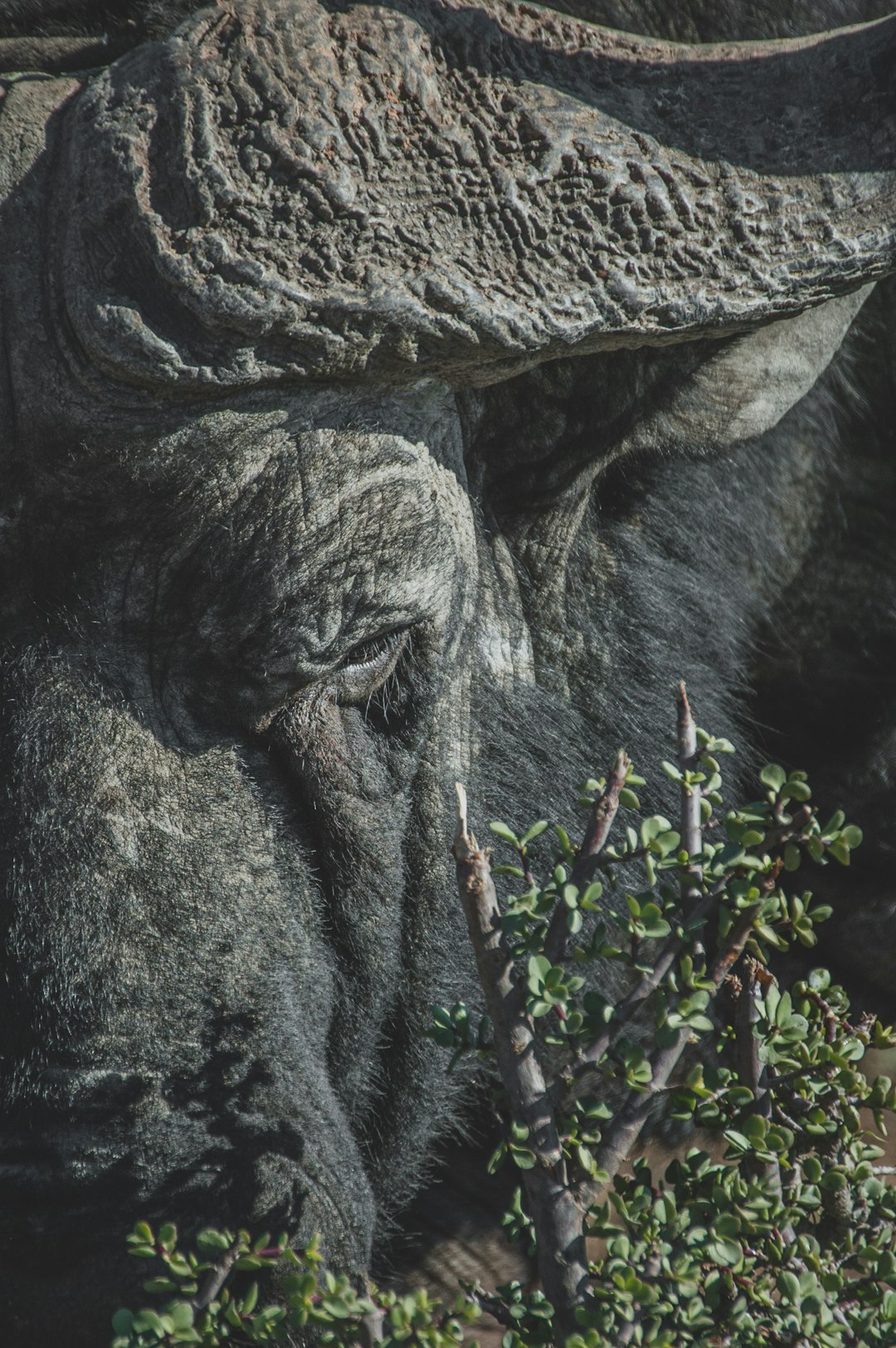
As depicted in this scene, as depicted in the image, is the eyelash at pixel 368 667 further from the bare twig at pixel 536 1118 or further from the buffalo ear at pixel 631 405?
the bare twig at pixel 536 1118

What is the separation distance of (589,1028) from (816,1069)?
32 cm

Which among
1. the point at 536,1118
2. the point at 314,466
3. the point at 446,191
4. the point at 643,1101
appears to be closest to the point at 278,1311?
the point at 536,1118

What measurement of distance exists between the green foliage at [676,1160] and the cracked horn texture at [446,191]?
0.57 meters

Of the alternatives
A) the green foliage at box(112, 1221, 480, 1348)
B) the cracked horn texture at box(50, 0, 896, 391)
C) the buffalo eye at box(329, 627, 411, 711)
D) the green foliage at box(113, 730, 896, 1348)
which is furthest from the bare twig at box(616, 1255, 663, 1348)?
the cracked horn texture at box(50, 0, 896, 391)

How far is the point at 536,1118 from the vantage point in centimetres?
136

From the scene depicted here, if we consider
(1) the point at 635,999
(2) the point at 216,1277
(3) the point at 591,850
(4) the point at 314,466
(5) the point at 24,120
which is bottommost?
(2) the point at 216,1277

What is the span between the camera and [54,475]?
162 cm

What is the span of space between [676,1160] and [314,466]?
94 centimetres

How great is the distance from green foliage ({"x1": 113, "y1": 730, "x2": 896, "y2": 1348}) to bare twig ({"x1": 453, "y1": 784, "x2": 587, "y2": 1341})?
12 mm

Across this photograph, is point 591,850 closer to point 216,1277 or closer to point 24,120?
point 216,1277

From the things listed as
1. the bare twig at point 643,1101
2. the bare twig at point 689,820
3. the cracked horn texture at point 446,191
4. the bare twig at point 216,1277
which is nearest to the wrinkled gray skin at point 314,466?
the cracked horn texture at point 446,191

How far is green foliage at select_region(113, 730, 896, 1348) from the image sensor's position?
134cm

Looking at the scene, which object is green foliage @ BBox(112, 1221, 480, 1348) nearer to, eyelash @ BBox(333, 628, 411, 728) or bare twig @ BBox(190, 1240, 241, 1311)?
bare twig @ BBox(190, 1240, 241, 1311)

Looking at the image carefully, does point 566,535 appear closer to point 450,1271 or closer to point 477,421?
point 477,421
